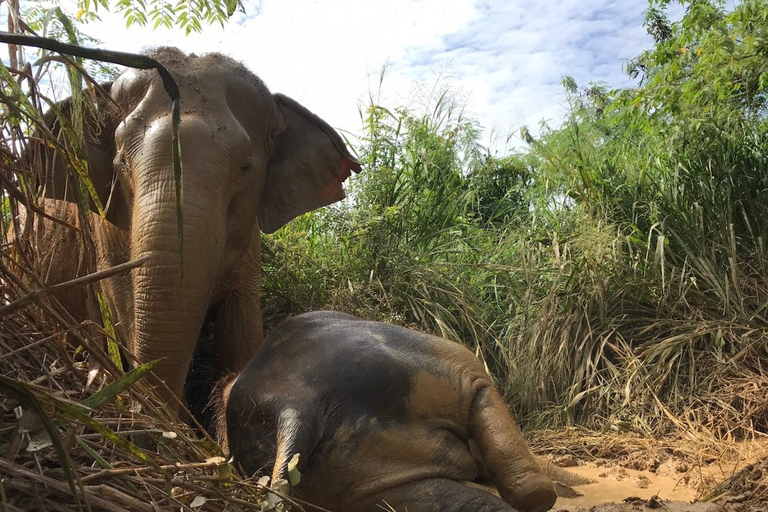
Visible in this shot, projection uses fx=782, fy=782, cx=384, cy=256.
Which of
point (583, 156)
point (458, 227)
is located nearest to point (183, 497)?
point (458, 227)

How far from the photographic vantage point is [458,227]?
8109mm

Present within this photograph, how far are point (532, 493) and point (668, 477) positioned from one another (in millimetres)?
1929

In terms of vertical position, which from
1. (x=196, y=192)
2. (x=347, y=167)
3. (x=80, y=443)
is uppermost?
(x=196, y=192)

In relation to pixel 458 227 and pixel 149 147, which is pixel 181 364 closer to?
pixel 149 147

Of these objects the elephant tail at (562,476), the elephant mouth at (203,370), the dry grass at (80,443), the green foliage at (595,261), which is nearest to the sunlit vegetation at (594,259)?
the green foliage at (595,261)

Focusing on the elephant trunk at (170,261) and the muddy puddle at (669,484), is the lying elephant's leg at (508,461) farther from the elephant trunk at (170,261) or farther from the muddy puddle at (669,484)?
the elephant trunk at (170,261)

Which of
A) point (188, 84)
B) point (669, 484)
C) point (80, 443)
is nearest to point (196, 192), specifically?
point (188, 84)

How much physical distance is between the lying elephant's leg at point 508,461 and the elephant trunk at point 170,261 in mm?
1487

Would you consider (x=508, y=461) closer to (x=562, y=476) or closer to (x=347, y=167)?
(x=562, y=476)

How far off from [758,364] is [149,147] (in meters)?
4.53

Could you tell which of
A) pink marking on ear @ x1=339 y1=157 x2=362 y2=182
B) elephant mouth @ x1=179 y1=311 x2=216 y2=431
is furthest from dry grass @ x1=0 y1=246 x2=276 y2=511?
pink marking on ear @ x1=339 y1=157 x2=362 y2=182

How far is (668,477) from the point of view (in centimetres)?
434

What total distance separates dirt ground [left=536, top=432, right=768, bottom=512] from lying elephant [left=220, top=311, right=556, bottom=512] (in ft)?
1.66

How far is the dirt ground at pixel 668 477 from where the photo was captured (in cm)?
322
